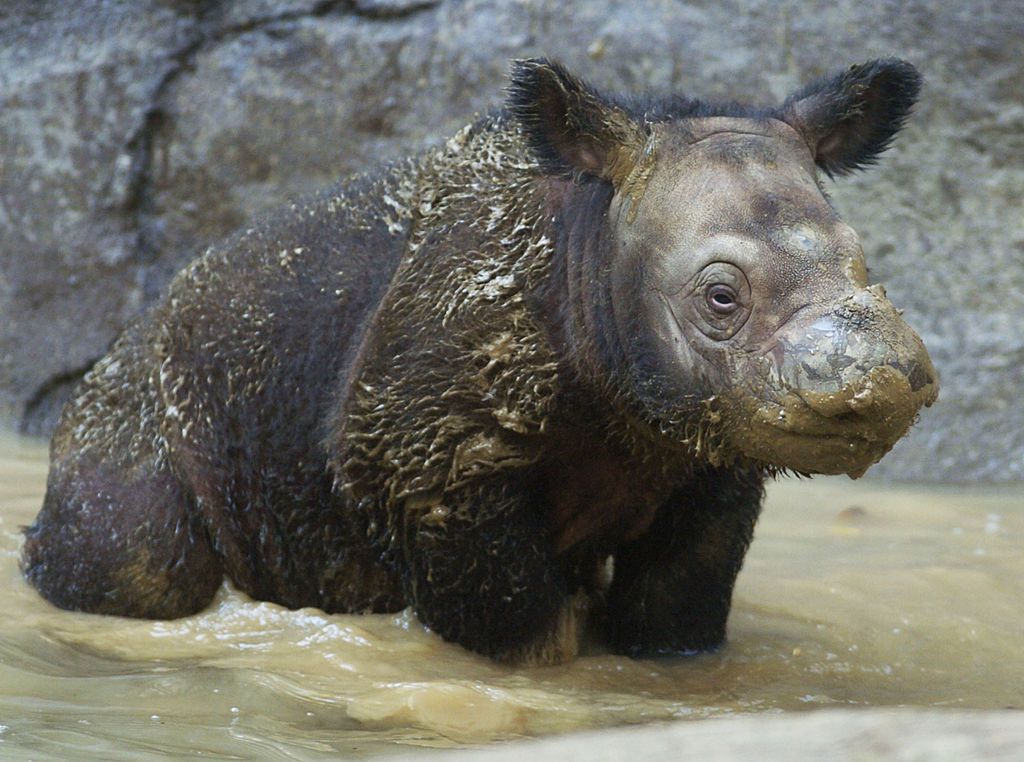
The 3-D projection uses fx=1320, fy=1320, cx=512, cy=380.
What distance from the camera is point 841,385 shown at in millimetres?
3570

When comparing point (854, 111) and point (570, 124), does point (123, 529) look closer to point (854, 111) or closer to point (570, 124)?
point (570, 124)

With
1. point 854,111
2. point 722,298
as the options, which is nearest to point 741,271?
point 722,298

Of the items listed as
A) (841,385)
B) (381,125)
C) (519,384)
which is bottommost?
(519,384)

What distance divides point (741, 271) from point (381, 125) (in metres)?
5.46

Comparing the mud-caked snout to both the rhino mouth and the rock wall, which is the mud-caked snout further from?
the rock wall

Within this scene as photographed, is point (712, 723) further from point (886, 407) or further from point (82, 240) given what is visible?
point (82, 240)

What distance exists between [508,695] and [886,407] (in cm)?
157

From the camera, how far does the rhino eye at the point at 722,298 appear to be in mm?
3997

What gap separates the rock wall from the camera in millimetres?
8156

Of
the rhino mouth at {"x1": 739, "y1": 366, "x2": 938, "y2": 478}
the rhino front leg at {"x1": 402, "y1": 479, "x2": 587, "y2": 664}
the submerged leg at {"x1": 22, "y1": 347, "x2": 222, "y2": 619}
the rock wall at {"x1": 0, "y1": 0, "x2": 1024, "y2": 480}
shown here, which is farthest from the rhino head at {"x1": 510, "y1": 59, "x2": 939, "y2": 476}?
the rock wall at {"x1": 0, "y1": 0, "x2": 1024, "y2": 480}

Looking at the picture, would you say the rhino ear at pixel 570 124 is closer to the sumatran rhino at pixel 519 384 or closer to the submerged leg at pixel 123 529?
the sumatran rhino at pixel 519 384

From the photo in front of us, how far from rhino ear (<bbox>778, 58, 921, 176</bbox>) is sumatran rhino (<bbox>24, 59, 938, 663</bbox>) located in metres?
0.01

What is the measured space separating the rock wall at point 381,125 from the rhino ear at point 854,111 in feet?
11.8

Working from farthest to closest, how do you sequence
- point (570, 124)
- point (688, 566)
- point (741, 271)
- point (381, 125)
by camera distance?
point (381, 125) → point (688, 566) → point (570, 124) → point (741, 271)
